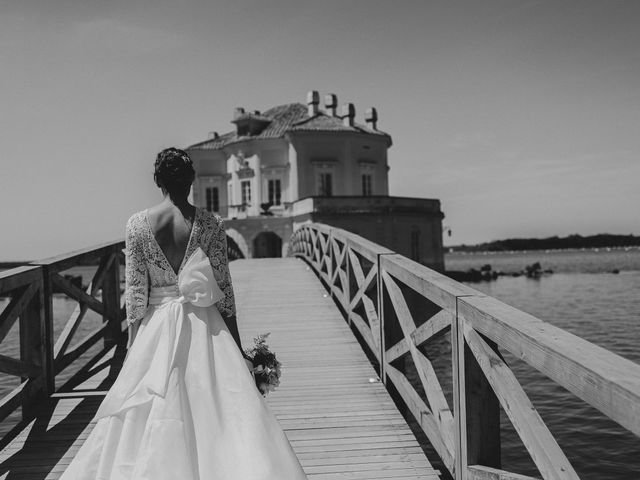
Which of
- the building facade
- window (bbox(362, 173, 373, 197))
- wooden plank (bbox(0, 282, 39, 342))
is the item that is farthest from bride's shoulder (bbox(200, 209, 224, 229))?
window (bbox(362, 173, 373, 197))

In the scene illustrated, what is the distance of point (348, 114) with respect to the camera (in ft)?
121

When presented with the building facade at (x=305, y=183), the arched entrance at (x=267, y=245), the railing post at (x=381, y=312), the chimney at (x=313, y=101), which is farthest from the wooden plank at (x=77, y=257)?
the chimney at (x=313, y=101)

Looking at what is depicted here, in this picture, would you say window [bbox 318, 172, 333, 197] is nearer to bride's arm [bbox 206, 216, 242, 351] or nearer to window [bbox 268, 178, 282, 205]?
window [bbox 268, 178, 282, 205]

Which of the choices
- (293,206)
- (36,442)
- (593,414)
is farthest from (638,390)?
(293,206)

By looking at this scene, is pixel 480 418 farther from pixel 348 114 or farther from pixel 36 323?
pixel 348 114

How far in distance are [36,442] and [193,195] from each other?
34984 millimetres

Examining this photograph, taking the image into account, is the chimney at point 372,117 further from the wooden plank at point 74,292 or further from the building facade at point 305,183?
the wooden plank at point 74,292

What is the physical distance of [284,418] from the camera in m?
4.67

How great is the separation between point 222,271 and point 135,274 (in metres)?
0.49

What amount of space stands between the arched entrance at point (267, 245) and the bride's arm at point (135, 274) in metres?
31.9

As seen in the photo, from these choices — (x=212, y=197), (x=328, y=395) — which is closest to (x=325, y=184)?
(x=212, y=197)

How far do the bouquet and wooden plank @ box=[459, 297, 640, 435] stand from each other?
123 cm

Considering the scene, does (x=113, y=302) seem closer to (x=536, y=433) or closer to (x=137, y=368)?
(x=137, y=368)

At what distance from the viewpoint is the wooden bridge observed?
2.15 m
